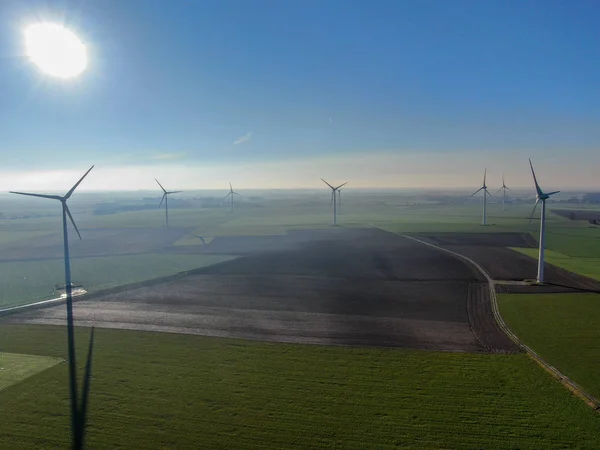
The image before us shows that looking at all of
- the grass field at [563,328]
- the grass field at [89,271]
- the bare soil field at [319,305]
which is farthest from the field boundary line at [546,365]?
the grass field at [89,271]

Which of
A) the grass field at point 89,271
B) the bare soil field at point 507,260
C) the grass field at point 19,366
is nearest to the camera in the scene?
the grass field at point 19,366

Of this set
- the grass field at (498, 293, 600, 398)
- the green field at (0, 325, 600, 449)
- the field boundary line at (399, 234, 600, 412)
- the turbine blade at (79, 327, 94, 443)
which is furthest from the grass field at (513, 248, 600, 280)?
the turbine blade at (79, 327, 94, 443)

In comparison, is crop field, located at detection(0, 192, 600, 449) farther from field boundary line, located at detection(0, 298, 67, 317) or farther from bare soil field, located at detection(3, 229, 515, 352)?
field boundary line, located at detection(0, 298, 67, 317)

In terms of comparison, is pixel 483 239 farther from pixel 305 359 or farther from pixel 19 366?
pixel 19 366

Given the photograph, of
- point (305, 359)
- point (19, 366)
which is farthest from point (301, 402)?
point (19, 366)

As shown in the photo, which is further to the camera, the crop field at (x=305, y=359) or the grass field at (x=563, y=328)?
the grass field at (x=563, y=328)

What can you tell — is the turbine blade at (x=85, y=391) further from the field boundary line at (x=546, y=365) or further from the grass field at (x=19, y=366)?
the field boundary line at (x=546, y=365)

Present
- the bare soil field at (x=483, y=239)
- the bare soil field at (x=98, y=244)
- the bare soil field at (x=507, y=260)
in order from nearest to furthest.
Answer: the bare soil field at (x=507, y=260), the bare soil field at (x=98, y=244), the bare soil field at (x=483, y=239)

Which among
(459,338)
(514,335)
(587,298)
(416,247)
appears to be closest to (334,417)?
(459,338)
